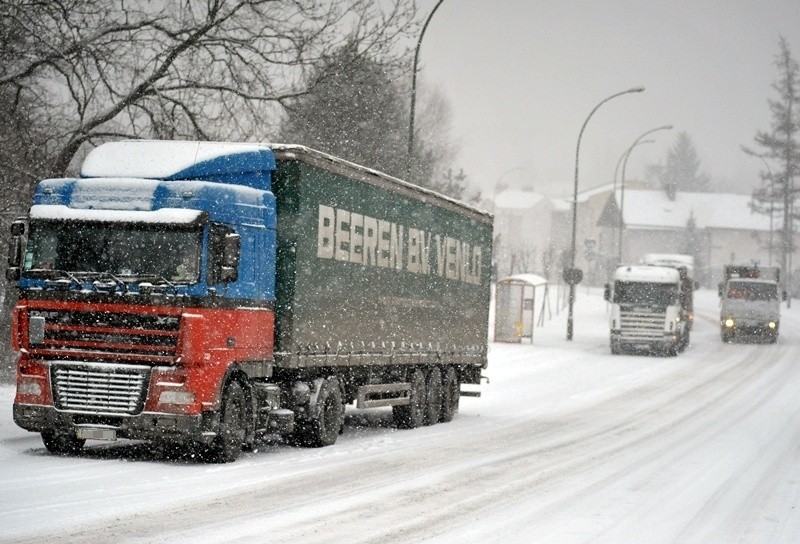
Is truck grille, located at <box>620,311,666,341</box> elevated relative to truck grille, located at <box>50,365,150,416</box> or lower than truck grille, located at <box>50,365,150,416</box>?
elevated

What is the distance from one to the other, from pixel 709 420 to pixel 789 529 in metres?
13.2

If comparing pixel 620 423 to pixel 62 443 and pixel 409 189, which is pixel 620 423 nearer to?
pixel 409 189

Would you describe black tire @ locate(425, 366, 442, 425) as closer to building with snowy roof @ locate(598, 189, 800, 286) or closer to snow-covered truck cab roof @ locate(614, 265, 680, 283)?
snow-covered truck cab roof @ locate(614, 265, 680, 283)

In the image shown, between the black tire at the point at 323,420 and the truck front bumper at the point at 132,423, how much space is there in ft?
8.25

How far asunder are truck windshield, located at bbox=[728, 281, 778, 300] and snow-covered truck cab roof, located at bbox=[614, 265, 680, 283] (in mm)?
9720

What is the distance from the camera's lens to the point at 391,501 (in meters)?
12.0

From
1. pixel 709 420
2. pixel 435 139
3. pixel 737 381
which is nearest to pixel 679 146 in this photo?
pixel 435 139

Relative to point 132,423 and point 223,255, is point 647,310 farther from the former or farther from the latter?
point 132,423

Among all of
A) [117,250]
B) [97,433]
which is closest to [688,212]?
[117,250]

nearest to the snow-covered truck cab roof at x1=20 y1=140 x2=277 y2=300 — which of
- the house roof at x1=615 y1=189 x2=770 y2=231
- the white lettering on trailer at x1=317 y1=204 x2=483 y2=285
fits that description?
the white lettering on trailer at x1=317 y1=204 x2=483 y2=285

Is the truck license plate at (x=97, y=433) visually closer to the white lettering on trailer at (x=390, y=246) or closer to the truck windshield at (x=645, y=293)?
the white lettering on trailer at (x=390, y=246)

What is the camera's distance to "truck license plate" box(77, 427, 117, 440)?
13984 millimetres

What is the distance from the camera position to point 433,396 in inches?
856

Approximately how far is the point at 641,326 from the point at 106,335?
34227 mm
